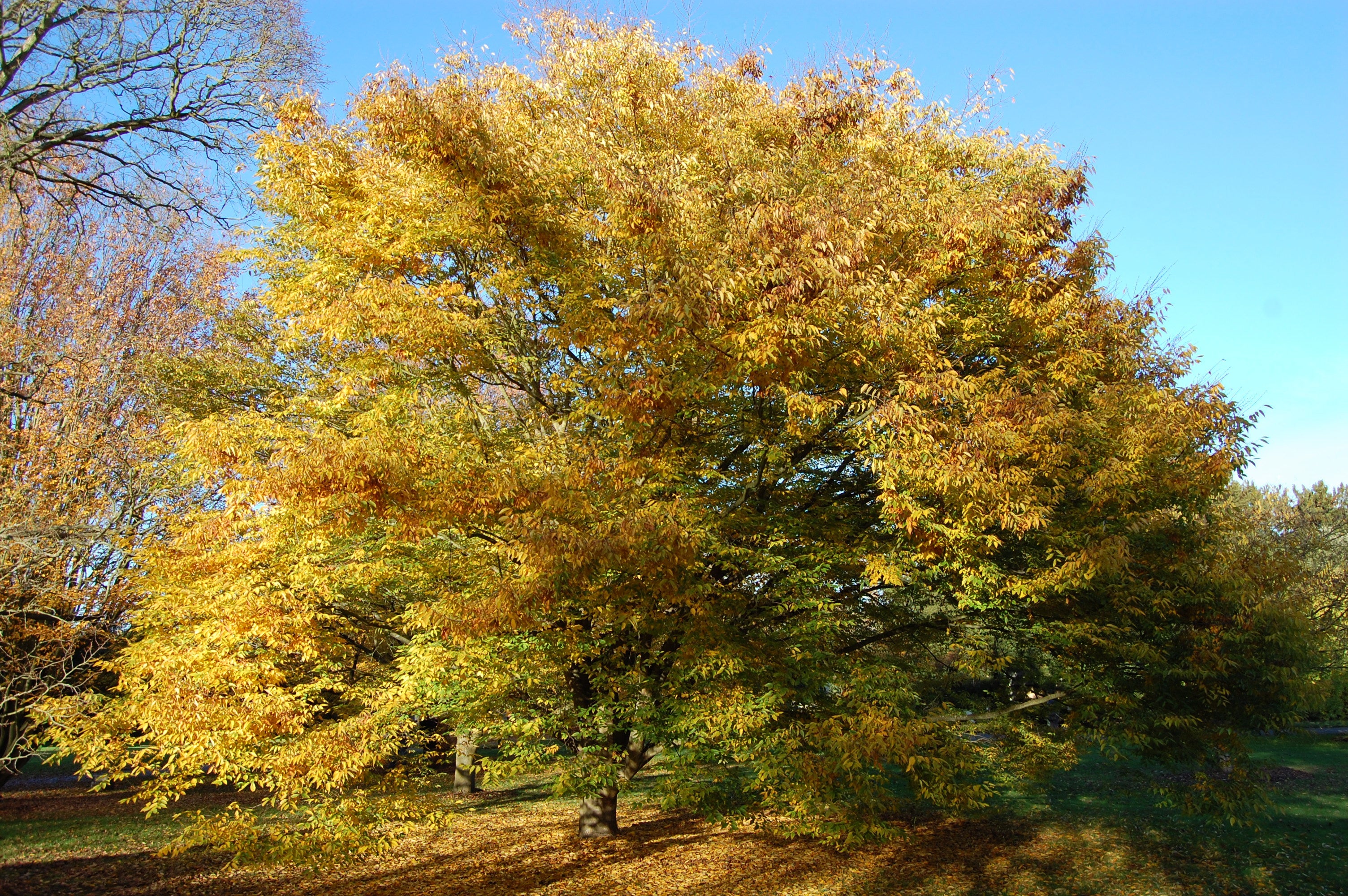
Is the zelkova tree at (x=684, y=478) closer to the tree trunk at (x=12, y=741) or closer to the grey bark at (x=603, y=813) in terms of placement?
the grey bark at (x=603, y=813)

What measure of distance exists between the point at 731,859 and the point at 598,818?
2.26 metres

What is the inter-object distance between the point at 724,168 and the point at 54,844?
1584 cm

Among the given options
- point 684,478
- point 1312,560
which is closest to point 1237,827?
point 684,478

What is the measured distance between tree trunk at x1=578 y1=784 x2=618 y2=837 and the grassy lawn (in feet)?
0.85

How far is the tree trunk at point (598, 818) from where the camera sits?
41.7ft

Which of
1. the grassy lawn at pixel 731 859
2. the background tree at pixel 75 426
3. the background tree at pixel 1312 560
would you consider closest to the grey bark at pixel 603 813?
the grassy lawn at pixel 731 859

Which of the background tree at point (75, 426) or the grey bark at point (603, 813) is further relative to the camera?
the grey bark at point (603, 813)

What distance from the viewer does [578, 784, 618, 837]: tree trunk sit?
12719mm

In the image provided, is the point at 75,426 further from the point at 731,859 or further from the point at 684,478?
the point at 731,859

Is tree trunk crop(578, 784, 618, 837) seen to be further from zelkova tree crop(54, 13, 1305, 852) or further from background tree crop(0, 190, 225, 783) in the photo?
background tree crop(0, 190, 225, 783)

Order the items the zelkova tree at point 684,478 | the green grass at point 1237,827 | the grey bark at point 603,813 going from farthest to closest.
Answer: the grey bark at point 603,813, the green grass at point 1237,827, the zelkova tree at point 684,478

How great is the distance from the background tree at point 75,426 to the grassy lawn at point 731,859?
8.03 feet

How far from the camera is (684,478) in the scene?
350 inches

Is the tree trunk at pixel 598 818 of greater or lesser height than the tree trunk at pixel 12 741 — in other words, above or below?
below
